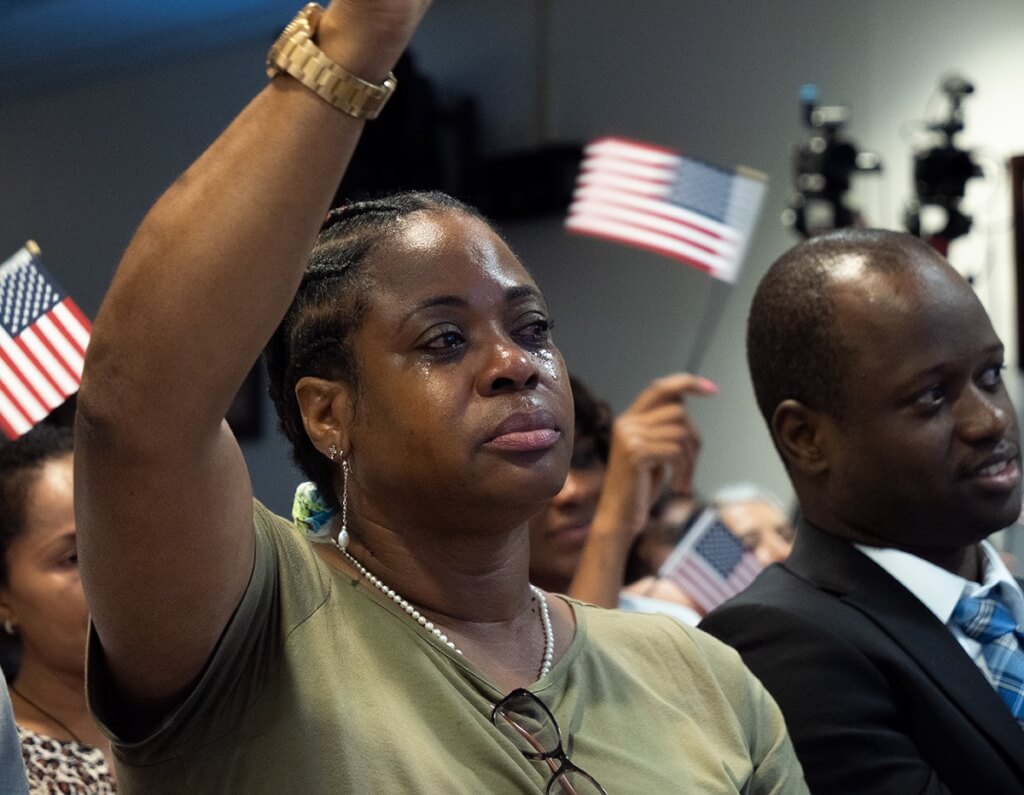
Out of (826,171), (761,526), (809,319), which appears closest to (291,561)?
(809,319)

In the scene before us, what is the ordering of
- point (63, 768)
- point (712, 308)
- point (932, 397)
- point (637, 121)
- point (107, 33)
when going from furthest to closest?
point (107, 33), point (637, 121), point (712, 308), point (63, 768), point (932, 397)

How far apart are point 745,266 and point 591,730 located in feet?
13.7

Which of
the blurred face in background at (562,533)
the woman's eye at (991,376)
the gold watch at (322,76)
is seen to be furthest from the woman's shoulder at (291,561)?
the blurred face in background at (562,533)

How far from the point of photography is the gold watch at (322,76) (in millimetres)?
1015

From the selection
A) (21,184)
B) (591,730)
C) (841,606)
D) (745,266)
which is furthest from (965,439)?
(21,184)

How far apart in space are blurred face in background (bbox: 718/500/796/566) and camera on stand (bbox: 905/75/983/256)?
94cm

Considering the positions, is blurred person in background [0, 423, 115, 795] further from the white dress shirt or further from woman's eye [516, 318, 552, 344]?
the white dress shirt

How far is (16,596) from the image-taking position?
6.66 feet

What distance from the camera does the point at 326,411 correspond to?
4.54 feet

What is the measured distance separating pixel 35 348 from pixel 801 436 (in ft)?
3.14

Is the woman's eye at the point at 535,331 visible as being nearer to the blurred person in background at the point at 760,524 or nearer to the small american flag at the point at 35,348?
the small american flag at the point at 35,348

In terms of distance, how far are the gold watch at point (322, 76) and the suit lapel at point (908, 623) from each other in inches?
37.6

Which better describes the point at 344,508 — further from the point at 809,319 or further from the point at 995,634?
the point at 995,634

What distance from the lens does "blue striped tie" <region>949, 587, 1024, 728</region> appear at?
1.72m
